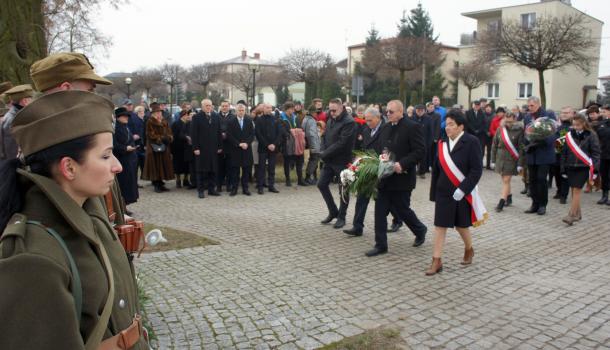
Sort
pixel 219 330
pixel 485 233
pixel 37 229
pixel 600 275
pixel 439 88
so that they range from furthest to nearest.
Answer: pixel 439 88
pixel 485 233
pixel 600 275
pixel 219 330
pixel 37 229

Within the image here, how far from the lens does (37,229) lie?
1.71 metres

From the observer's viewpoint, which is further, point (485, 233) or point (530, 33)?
point (530, 33)

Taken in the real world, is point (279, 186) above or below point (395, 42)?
below

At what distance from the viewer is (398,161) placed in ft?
23.6

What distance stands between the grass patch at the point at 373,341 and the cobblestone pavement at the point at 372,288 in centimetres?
10

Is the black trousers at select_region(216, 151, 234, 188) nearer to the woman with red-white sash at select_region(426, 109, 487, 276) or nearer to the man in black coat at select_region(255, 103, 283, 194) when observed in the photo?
the man in black coat at select_region(255, 103, 283, 194)

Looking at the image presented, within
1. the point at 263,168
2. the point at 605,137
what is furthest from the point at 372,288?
the point at 605,137

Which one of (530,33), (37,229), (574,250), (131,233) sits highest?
(530,33)

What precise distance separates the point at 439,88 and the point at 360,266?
46050 millimetres

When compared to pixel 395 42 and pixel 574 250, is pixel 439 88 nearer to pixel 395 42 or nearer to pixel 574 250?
pixel 395 42

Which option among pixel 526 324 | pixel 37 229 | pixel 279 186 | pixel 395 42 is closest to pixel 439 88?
pixel 395 42

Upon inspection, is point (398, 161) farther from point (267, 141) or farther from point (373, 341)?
point (267, 141)

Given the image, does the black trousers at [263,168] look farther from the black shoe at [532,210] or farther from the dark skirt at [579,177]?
the dark skirt at [579,177]

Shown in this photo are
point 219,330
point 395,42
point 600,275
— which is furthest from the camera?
point 395,42
